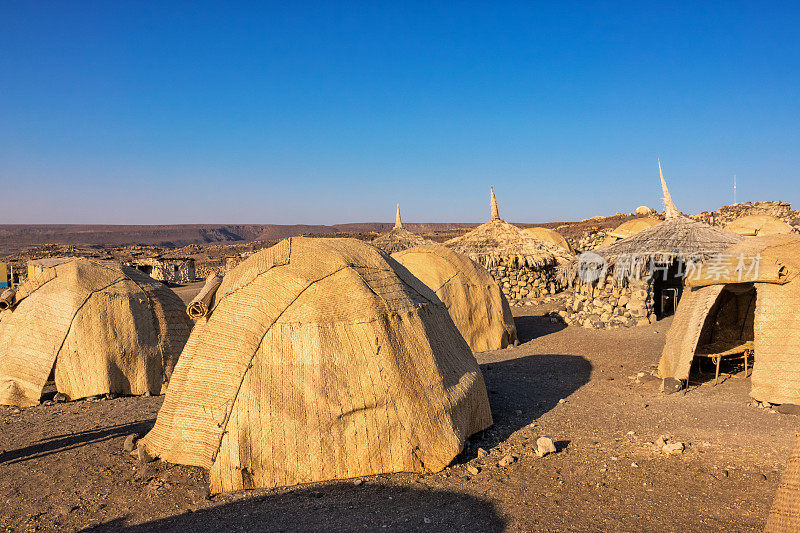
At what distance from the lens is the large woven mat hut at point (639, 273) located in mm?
13984

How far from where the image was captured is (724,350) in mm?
9281

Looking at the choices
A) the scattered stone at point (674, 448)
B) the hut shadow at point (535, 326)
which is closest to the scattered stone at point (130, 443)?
the scattered stone at point (674, 448)

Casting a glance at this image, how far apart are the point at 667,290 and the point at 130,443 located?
14.2 metres

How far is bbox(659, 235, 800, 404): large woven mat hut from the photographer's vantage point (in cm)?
716

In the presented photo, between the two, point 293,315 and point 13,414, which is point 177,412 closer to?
point 293,315

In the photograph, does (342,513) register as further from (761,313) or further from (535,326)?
(535,326)

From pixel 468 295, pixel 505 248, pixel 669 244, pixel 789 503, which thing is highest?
pixel 669 244

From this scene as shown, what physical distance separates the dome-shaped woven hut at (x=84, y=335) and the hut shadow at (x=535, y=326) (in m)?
8.37

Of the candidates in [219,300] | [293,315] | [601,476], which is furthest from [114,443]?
[601,476]

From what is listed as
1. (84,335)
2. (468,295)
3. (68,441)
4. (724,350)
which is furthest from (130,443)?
(724,350)

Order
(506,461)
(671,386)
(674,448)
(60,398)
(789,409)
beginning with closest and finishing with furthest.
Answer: (506,461)
(674,448)
(789,409)
(671,386)
(60,398)

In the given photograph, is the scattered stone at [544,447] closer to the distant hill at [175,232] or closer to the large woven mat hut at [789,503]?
the large woven mat hut at [789,503]

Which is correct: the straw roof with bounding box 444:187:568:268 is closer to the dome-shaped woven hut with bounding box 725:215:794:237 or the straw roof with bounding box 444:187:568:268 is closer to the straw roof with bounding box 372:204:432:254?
the straw roof with bounding box 372:204:432:254

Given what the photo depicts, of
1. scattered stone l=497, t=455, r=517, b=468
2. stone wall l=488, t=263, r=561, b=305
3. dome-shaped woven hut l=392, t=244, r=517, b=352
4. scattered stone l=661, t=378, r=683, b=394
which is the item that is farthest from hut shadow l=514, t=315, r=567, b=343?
scattered stone l=497, t=455, r=517, b=468
